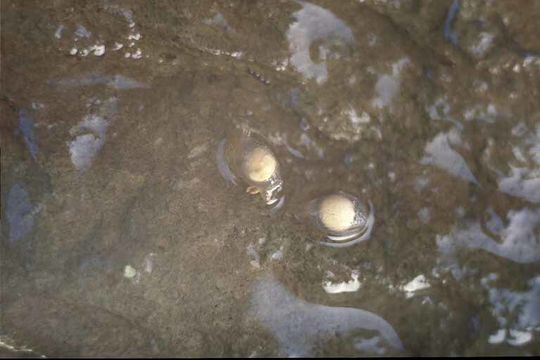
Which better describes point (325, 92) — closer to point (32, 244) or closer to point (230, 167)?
point (230, 167)

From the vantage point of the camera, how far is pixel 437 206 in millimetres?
2139

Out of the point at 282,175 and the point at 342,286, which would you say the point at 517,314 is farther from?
the point at 282,175

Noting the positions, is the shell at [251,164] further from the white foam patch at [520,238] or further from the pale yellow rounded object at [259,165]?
the white foam patch at [520,238]

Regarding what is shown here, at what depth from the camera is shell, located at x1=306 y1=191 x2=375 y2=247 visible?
6.93 feet

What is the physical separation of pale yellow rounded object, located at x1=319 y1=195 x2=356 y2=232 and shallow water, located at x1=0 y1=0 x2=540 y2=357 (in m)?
0.08

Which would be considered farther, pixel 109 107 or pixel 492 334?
pixel 109 107

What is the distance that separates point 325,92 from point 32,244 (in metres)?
1.23

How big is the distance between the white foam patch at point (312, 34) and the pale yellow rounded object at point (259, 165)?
1.13 ft

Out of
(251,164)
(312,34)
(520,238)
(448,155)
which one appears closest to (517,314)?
(520,238)

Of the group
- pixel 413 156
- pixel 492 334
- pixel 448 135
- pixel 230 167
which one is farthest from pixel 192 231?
pixel 492 334

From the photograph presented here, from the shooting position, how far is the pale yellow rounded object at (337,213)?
6.90 feet

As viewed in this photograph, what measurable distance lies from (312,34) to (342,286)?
94 cm

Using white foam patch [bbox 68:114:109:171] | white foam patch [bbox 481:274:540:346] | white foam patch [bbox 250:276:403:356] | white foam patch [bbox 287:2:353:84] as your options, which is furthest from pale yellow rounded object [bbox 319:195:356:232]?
white foam patch [bbox 68:114:109:171]

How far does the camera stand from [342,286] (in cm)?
216
